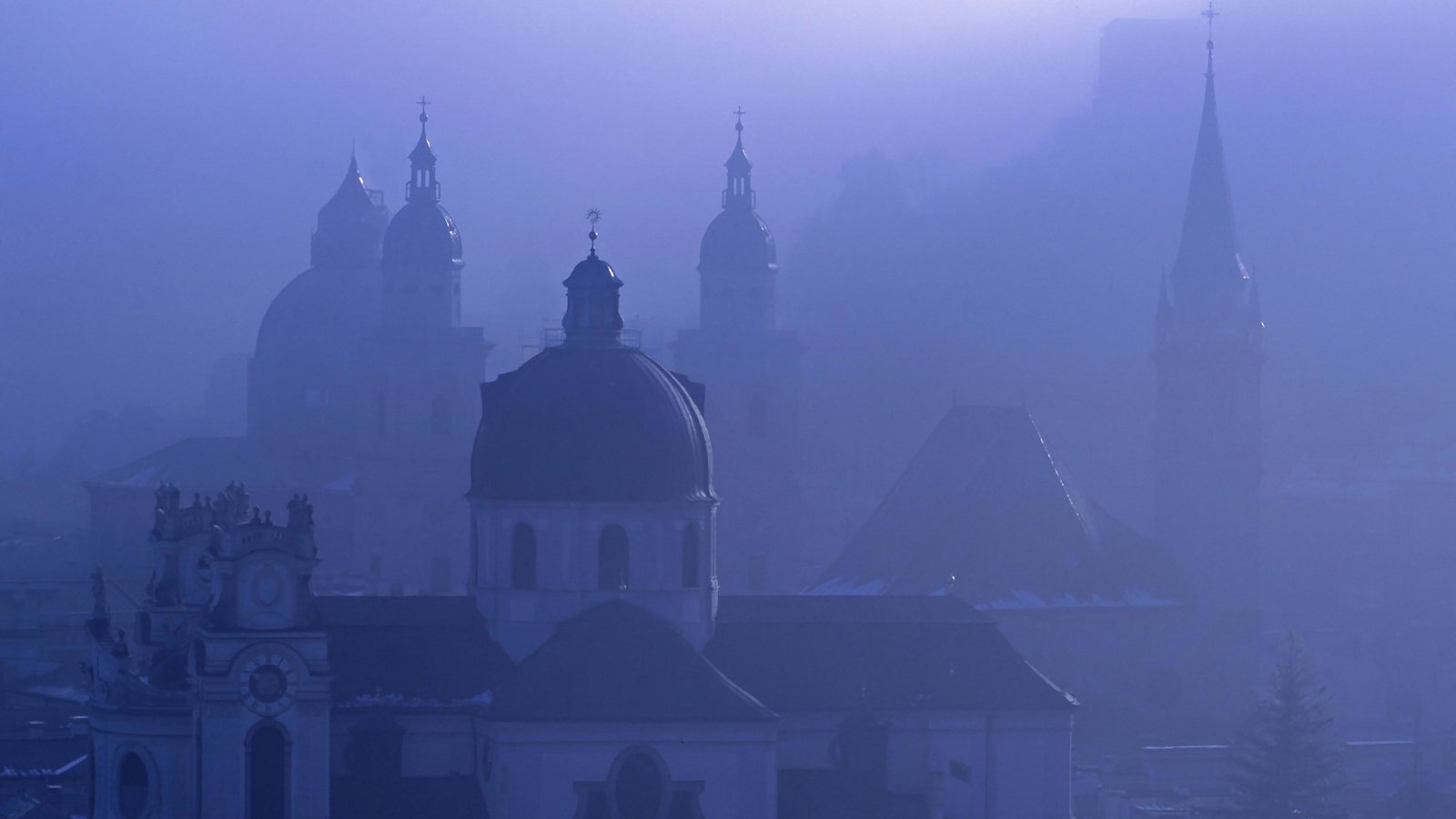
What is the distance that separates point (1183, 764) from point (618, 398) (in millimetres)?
20606

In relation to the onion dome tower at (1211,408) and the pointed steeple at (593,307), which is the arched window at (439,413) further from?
the pointed steeple at (593,307)

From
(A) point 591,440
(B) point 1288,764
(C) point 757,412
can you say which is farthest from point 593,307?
(C) point 757,412

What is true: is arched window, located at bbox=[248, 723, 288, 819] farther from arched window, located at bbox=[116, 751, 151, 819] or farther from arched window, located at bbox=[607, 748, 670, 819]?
arched window, located at bbox=[607, 748, 670, 819]

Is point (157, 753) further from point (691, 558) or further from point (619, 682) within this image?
point (691, 558)

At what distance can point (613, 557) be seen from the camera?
161 ft

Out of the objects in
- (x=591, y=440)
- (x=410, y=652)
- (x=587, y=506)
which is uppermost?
(x=591, y=440)

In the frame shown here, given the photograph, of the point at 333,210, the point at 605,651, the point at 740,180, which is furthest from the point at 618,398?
the point at 333,210

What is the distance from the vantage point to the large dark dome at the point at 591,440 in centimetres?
4919

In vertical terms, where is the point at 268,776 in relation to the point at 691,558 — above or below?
below

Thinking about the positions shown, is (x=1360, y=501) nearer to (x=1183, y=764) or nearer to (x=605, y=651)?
(x=1183, y=764)

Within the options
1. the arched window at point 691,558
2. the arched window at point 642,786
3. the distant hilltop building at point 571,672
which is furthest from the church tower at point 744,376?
the arched window at point 642,786

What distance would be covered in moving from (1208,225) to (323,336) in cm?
3574

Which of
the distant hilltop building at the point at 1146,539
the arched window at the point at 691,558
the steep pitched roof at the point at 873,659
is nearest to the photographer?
the arched window at the point at 691,558

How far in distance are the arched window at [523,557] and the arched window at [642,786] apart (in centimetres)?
436
